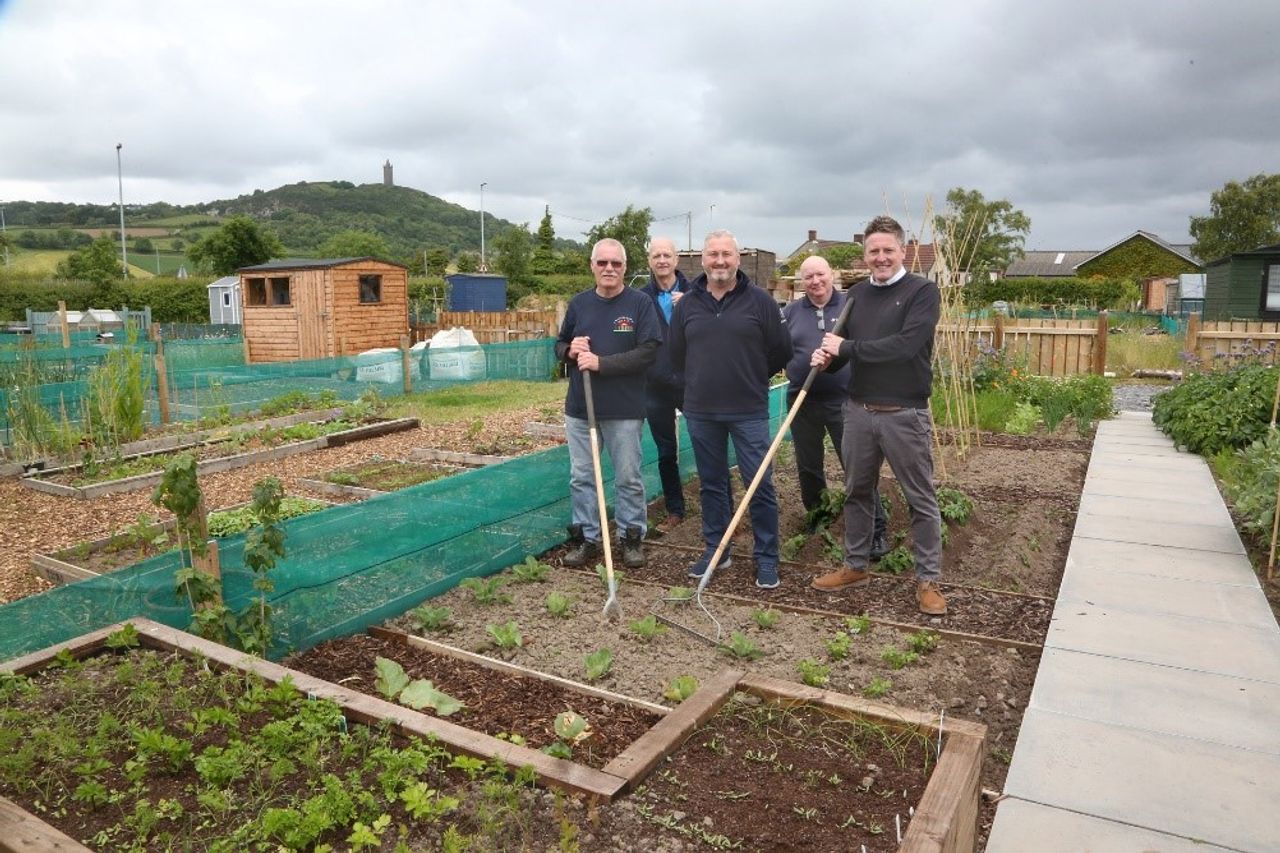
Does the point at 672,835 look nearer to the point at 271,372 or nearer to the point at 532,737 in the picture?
the point at 532,737

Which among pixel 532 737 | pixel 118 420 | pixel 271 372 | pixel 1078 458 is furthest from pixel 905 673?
pixel 271 372

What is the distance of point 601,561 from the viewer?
5316 mm

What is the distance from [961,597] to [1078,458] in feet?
15.4

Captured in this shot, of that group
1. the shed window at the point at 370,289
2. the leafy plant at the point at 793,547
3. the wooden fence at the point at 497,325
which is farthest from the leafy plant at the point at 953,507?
the shed window at the point at 370,289

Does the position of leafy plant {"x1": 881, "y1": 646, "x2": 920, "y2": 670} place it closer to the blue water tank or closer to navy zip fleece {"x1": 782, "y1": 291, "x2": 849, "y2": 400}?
navy zip fleece {"x1": 782, "y1": 291, "x2": 849, "y2": 400}

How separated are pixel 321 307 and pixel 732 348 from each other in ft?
49.3

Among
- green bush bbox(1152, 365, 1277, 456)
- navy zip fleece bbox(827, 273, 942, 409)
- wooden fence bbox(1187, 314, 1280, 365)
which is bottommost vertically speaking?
green bush bbox(1152, 365, 1277, 456)

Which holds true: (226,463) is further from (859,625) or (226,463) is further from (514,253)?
(514,253)

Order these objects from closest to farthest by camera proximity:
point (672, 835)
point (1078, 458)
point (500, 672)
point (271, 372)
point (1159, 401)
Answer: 1. point (672, 835)
2. point (500, 672)
3. point (1078, 458)
4. point (1159, 401)
5. point (271, 372)

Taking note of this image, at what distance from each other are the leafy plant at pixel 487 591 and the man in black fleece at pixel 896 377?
190 cm

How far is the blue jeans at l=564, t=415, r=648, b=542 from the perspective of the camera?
5.24 meters

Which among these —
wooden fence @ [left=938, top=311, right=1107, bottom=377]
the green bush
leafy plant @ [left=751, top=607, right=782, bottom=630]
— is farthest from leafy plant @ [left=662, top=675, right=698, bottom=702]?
wooden fence @ [left=938, top=311, right=1107, bottom=377]

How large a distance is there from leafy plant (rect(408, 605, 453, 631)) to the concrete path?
244 cm

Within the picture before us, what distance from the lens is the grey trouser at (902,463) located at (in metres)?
4.40
